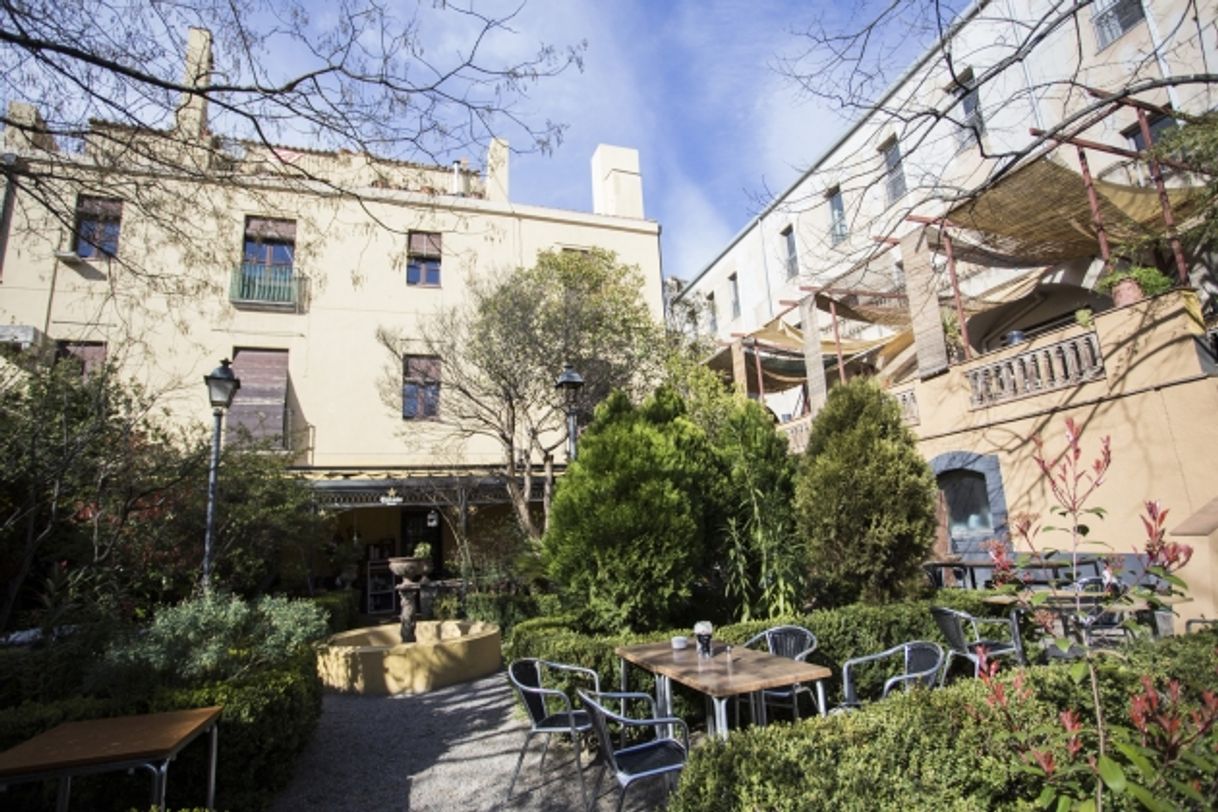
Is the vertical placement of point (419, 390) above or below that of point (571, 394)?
above

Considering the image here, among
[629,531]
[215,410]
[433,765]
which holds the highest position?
[215,410]

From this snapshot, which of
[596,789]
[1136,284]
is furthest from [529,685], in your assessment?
[1136,284]

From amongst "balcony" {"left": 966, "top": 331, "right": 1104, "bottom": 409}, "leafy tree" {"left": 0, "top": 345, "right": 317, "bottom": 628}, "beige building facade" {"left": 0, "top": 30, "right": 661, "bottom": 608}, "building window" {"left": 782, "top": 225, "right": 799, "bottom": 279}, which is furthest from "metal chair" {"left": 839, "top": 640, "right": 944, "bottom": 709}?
"building window" {"left": 782, "top": 225, "right": 799, "bottom": 279}

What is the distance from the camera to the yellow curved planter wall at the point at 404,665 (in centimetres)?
765

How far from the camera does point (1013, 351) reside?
27.5 ft

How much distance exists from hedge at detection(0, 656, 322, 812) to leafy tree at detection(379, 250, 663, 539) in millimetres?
7200

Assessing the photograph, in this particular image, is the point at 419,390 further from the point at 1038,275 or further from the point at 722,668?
the point at 1038,275

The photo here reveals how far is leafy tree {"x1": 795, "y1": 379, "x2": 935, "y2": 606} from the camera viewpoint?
592 centimetres

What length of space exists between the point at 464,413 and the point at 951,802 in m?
11.2

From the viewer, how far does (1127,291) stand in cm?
731

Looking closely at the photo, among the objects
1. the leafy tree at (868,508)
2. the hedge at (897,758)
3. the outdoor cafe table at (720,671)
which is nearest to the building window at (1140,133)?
the leafy tree at (868,508)

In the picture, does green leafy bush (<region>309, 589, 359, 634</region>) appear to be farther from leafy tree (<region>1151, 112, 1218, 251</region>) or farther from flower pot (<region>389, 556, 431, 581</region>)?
leafy tree (<region>1151, 112, 1218, 251</region>)

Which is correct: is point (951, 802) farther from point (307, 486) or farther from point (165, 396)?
point (165, 396)

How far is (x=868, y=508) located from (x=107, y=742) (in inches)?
227
